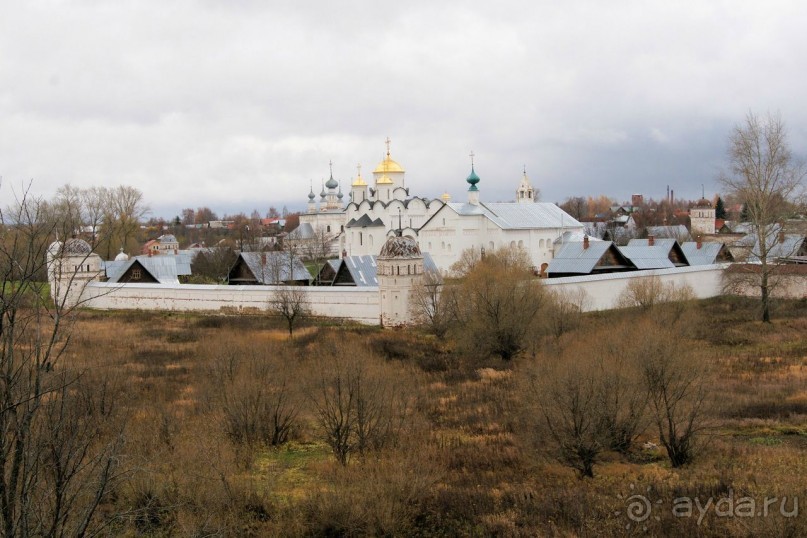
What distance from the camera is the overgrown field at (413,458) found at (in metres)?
8.97

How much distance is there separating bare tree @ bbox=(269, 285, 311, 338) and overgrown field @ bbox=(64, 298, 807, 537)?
635cm

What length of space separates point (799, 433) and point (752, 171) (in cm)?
1446

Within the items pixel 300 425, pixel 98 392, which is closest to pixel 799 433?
pixel 300 425

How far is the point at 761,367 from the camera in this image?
56.4 feet

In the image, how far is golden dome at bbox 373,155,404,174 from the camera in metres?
45.9

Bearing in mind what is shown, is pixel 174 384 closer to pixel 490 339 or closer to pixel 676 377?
pixel 490 339

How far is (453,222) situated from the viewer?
35375 mm

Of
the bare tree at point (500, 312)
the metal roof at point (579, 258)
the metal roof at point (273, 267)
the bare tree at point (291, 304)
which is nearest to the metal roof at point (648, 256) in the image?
Result: the metal roof at point (579, 258)

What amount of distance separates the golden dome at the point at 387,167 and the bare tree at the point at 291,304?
21.3m

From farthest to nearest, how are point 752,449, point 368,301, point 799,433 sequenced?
point 368,301 < point 799,433 < point 752,449

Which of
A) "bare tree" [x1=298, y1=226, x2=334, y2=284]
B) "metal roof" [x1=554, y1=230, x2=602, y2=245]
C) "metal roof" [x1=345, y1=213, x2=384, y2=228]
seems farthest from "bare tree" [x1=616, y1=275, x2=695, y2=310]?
"bare tree" [x1=298, y1=226, x2=334, y2=284]

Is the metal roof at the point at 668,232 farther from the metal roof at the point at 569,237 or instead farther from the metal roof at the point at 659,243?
the metal roof at the point at 659,243

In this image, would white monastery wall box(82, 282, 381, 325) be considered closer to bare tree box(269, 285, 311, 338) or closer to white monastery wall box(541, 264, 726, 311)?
bare tree box(269, 285, 311, 338)

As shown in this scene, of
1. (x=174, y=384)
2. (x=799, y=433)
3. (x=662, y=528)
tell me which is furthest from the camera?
(x=174, y=384)
